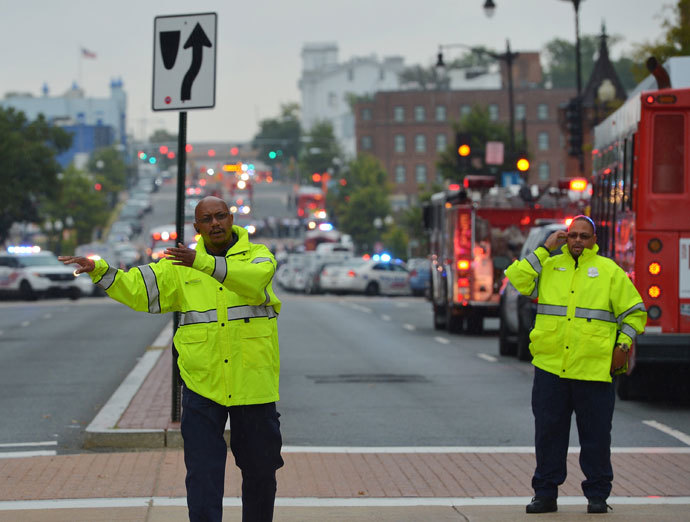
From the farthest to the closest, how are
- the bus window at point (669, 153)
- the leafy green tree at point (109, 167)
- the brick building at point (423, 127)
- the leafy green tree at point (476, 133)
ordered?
1. the leafy green tree at point (109, 167)
2. the brick building at point (423, 127)
3. the leafy green tree at point (476, 133)
4. the bus window at point (669, 153)

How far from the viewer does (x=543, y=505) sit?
7945 millimetres

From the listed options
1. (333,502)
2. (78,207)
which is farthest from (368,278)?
(78,207)

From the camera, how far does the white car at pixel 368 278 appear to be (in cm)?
4928

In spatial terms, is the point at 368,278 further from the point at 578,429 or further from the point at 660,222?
the point at 578,429

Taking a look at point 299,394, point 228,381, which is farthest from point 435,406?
point 228,381

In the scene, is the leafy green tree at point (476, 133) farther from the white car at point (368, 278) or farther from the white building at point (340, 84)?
the white building at point (340, 84)

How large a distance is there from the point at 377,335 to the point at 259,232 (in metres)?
88.5

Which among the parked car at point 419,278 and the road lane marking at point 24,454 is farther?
the parked car at point 419,278

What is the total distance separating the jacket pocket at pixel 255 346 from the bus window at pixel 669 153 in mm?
8181

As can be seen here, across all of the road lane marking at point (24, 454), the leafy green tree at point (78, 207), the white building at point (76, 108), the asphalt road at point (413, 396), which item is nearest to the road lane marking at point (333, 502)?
the road lane marking at point (24, 454)

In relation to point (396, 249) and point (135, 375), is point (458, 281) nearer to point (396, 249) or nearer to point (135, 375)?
point (135, 375)

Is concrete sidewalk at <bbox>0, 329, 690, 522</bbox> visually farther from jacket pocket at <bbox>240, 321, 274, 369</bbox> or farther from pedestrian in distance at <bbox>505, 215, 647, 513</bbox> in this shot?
jacket pocket at <bbox>240, 321, 274, 369</bbox>

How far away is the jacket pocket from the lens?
247 inches

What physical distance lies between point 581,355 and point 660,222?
5973 mm
